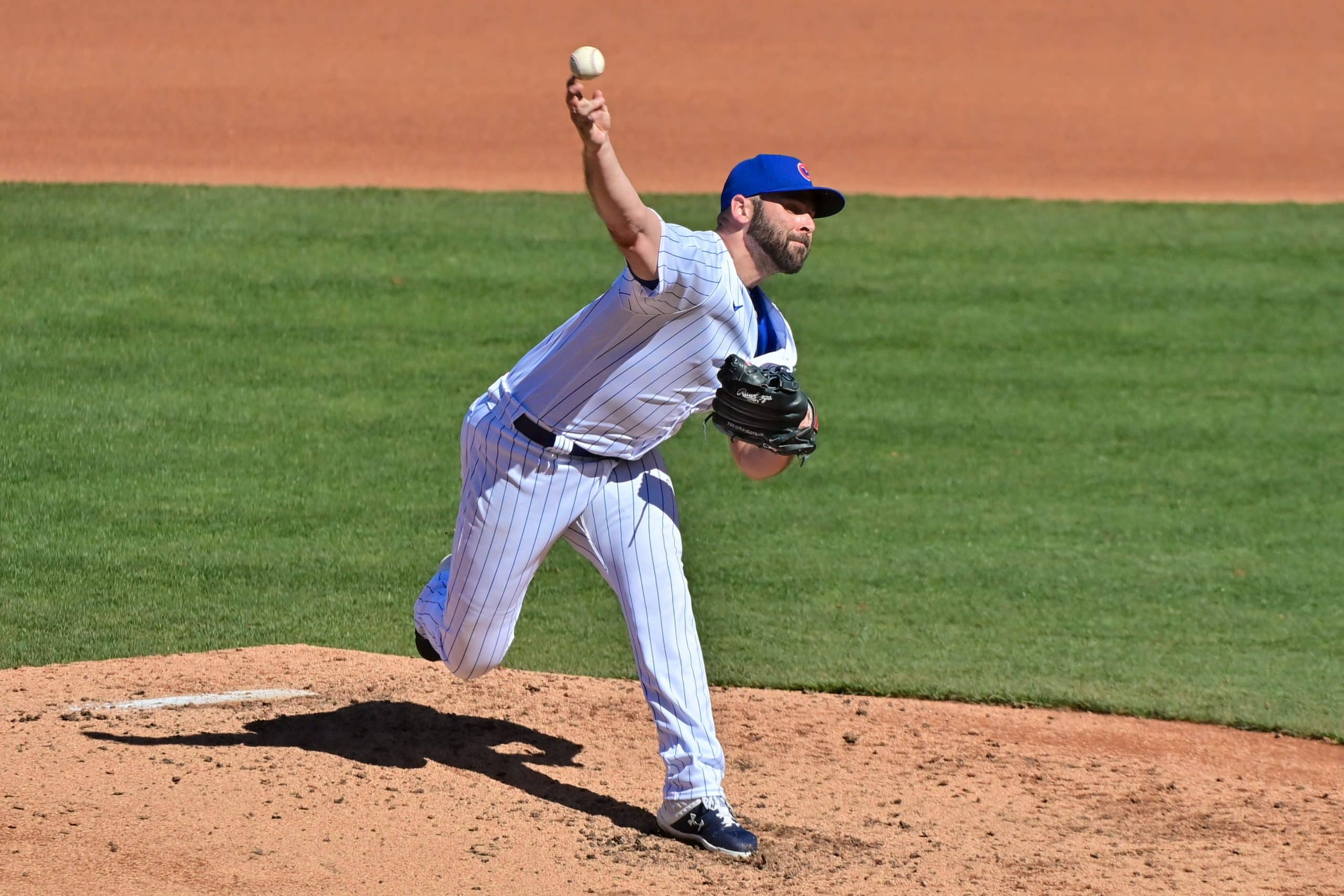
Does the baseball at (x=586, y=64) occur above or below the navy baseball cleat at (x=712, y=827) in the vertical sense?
Result: above

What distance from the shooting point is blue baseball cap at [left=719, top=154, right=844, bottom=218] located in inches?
169

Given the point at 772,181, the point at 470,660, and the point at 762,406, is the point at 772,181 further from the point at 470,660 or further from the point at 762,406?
the point at 470,660

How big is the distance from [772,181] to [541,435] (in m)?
0.93

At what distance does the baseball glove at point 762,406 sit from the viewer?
14.0 ft

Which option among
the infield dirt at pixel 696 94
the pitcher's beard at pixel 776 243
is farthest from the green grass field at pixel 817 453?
the pitcher's beard at pixel 776 243

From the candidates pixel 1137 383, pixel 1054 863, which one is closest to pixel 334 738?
pixel 1054 863

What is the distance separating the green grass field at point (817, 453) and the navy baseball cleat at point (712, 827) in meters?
1.75

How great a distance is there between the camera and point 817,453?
29.6 ft

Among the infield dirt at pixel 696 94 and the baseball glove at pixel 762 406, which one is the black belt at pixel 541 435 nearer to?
the baseball glove at pixel 762 406

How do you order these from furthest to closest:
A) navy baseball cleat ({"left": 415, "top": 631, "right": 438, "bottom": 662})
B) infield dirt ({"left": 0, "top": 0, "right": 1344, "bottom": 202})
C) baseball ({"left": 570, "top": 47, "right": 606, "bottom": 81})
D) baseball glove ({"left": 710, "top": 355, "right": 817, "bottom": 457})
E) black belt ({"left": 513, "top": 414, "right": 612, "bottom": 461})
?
infield dirt ({"left": 0, "top": 0, "right": 1344, "bottom": 202}), navy baseball cleat ({"left": 415, "top": 631, "right": 438, "bottom": 662}), black belt ({"left": 513, "top": 414, "right": 612, "bottom": 461}), baseball glove ({"left": 710, "top": 355, "right": 817, "bottom": 457}), baseball ({"left": 570, "top": 47, "right": 606, "bottom": 81})

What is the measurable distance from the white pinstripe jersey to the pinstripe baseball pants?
94mm

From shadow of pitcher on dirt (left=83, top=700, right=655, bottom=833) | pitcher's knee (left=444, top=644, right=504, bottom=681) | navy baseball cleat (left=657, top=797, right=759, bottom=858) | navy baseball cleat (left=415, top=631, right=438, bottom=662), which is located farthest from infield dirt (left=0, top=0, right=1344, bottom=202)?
navy baseball cleat (left=657, top=797, right=759, bottom=858)

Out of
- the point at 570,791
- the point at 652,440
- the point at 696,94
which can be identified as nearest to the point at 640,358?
the point at 652,440

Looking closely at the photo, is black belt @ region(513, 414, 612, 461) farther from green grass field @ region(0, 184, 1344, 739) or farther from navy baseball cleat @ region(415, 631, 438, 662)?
green grass field @ region(0, 184, 1344, 739)
